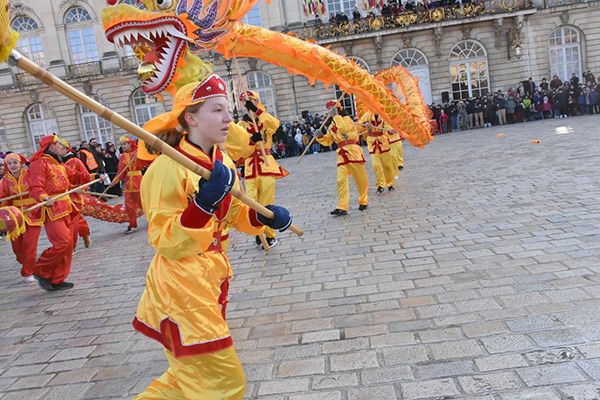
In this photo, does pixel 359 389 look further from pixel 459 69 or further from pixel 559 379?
pixel 459 69

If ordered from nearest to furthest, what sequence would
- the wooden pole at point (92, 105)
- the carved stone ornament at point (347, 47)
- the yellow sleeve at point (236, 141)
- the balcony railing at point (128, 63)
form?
1. the wooden pole at point (92, 105)
2. the yellow sleeve at point (236, 141)
3. the carved stone ornament at point (347, 47)
4. the balcony railing at point (128, 63)

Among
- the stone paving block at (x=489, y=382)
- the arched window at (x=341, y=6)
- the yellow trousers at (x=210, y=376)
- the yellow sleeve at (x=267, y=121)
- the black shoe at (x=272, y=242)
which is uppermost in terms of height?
the arched window at (x=341, y=6)

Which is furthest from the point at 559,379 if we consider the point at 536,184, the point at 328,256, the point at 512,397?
the point at 536,184

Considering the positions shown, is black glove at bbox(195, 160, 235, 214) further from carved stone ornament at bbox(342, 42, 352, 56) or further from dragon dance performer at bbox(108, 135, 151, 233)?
carved stone ornament at bbox(342, 42, 352, 56)

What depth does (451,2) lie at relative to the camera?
84.9 ft

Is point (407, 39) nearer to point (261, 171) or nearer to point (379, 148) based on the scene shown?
point (379, 148)

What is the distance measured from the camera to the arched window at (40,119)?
1145 inches

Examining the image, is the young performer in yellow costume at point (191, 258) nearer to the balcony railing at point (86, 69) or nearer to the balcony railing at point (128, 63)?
the balcony railing at point (128, 63)

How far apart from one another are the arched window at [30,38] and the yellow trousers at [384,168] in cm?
2581

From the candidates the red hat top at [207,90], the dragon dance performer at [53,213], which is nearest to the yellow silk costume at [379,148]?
the dragon dance performer at [53,213]

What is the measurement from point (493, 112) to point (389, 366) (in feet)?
76.6

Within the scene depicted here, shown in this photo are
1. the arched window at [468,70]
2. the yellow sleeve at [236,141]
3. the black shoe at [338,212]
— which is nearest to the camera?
the yellow sleeve at [236,141]

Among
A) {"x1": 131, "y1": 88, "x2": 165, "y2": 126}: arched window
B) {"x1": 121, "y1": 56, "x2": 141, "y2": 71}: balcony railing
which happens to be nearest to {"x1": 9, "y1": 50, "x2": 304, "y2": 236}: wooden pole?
{"x1": 131, "y1": 88, "x2": 165, "y2": 126}: arched window

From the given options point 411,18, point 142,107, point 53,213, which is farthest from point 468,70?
point 53,213
